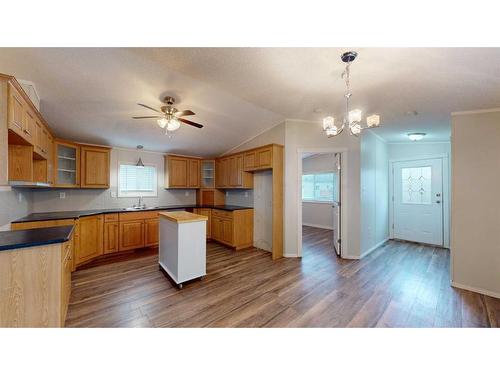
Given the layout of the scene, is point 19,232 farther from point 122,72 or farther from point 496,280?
point 496,280

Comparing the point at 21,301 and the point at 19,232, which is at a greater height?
the point at 19,232

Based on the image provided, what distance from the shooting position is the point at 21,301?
4.90 feet

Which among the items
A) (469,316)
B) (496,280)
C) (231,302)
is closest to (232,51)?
(231,302)

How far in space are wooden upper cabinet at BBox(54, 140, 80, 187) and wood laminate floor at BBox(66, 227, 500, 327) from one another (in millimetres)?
1565

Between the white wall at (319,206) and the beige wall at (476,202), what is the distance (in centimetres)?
333

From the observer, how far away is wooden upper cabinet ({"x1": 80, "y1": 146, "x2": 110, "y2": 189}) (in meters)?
3.65

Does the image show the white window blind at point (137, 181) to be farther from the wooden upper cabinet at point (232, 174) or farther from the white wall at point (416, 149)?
the white wall at point (416, 149)

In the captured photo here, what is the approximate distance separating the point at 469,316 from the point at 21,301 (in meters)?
4.03

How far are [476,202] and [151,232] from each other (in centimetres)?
532

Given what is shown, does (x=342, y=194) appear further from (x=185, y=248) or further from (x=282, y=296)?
(x=185, y=248)

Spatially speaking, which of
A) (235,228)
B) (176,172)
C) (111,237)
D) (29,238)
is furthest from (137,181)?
(29,238)

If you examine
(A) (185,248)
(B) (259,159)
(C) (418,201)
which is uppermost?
(B) (259,159)

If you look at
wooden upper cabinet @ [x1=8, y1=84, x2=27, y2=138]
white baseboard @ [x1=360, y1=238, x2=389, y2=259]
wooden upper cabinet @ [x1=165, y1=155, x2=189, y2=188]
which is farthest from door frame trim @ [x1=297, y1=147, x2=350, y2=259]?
wooden upper cabinet @ [x1=8, y1=84, x2=27, y2=138]

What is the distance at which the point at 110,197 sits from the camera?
13.7 ft
